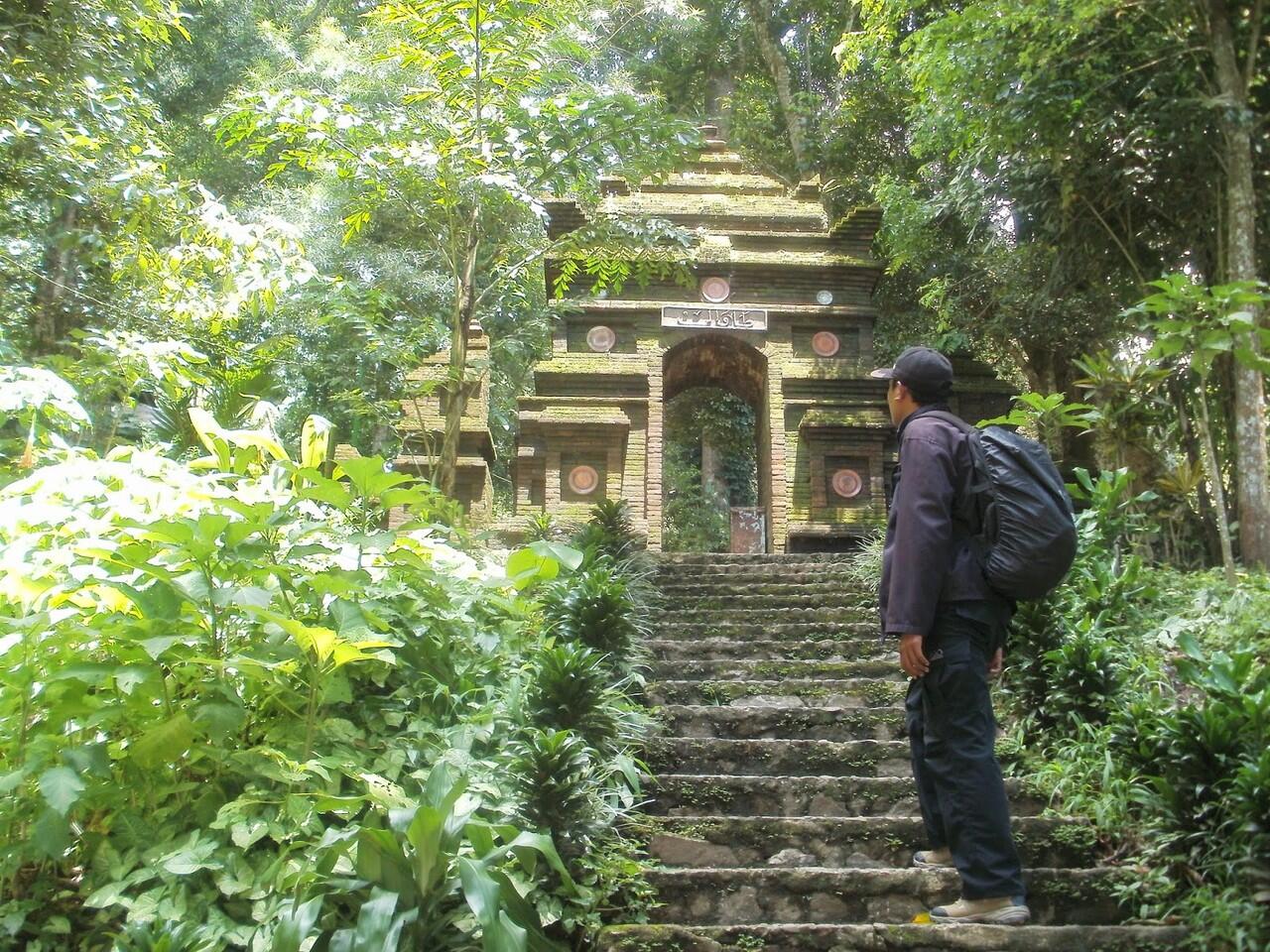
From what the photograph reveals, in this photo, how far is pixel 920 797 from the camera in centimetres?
345

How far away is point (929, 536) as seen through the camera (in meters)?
3.14

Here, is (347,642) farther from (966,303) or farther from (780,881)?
(966,303)

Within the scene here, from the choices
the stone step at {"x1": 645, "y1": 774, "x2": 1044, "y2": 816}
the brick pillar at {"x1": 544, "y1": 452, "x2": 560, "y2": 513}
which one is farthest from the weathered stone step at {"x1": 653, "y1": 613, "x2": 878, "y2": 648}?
the brick pillar at {"x1": 544, "y1": 452, "x2": 560, "y2": 513}

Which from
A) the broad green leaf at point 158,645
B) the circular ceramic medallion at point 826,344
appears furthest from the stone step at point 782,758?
the circular ceramic medallion at point 826,344

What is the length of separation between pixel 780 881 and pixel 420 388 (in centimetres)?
574

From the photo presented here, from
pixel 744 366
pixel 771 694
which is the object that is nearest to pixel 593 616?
pixel 771 694

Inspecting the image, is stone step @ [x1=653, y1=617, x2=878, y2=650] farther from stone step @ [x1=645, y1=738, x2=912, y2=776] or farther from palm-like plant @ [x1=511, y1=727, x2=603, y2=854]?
palm-like plant @ [x1=511, y1=727, x2=603, y2=854]

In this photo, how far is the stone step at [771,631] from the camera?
251 inches

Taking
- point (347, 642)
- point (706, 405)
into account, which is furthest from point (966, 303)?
point (347, 642)

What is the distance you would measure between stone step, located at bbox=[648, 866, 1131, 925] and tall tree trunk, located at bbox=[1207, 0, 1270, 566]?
4456 millimetres

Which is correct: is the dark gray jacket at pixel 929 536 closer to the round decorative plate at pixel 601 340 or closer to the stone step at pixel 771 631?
the stone step at pixel 771 631

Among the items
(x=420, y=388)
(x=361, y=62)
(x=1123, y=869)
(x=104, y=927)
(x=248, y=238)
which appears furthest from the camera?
(x=361, y=62)

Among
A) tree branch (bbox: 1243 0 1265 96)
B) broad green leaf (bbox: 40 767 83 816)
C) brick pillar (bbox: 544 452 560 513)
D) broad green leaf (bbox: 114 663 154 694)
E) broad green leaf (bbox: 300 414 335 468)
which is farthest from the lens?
brick pillar (bbox: 544 452 560 513)

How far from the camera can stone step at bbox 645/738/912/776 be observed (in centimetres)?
455
